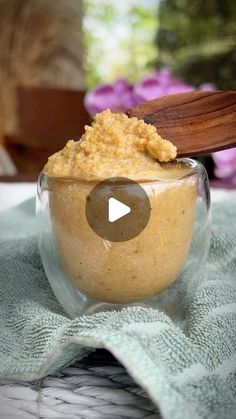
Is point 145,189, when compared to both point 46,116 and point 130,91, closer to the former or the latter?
point 130,91

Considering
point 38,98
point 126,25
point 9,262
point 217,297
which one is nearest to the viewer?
point 217,297

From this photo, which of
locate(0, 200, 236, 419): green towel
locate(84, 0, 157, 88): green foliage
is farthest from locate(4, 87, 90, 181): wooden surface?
locate(84, 0, 157, 88): green foliage

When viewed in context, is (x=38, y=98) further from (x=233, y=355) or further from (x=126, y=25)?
(x=126, y=25)

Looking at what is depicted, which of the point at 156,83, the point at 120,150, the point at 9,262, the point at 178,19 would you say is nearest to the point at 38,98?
the point at 156,83

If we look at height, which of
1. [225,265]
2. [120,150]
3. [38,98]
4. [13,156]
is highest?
[120,150]

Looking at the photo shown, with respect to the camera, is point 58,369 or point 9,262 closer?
point 58,369

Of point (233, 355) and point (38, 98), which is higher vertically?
point (233, 355)

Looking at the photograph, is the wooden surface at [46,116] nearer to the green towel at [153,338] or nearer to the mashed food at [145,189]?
the green towel at [153,338]

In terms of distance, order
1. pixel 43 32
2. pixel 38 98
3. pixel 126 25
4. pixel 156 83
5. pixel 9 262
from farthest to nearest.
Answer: pixel 126 25
pixel 43 32
pixel 38 98
pixel 156 83
pixel 9 262
